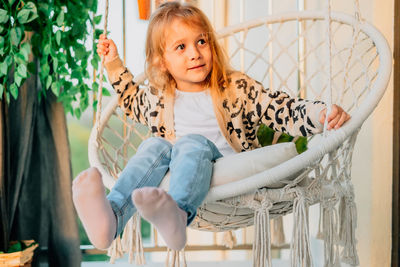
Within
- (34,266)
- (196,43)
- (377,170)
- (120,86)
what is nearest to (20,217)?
(34,266)

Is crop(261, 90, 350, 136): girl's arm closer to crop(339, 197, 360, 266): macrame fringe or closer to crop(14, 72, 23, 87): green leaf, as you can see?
crop(339, 197, 360, 266): macrame fringe

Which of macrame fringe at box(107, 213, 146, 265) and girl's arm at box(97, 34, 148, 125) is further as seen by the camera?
girl's arm at box(97, 34, 148, 125)

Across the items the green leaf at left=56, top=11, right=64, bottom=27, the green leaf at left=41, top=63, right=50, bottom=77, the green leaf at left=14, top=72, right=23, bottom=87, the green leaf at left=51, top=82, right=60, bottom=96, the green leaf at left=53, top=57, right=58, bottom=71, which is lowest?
the green leaf at left=51, top=82, right=60, bottom=96

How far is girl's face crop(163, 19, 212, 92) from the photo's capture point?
57.7 inches

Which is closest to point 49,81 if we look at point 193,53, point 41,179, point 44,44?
point 44,44

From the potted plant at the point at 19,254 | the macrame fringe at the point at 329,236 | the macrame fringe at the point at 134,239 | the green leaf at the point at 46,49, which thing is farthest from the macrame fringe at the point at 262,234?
the green leaf at the point at 46,49

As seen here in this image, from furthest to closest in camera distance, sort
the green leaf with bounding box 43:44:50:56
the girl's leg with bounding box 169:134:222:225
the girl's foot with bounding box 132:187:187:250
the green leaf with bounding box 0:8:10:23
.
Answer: the green leaf with bounding box 43:44:50:56
the green leaf with bounding box 0:8:10:23
the girl's leg with bounding box 169:134:222:225
the girl's foot with bounding box 132:187:187:250

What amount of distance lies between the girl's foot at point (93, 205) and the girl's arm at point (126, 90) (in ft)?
2.04

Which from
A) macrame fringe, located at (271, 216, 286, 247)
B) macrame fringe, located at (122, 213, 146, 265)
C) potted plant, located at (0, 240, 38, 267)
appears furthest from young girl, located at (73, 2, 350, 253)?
potted plant, located at (0, 240, 38, 267)

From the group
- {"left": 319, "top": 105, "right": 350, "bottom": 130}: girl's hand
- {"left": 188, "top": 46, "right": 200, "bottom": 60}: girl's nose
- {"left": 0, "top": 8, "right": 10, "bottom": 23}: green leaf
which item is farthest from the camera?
{"left": 0, "top": 8, "right": 10, "bottom": 23}: green leaf

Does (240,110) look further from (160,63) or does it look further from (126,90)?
(126,90)

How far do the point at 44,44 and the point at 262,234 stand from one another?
1.24m

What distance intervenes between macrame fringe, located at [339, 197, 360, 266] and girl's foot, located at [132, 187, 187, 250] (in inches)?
19.6

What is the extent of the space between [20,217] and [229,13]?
1289mm
